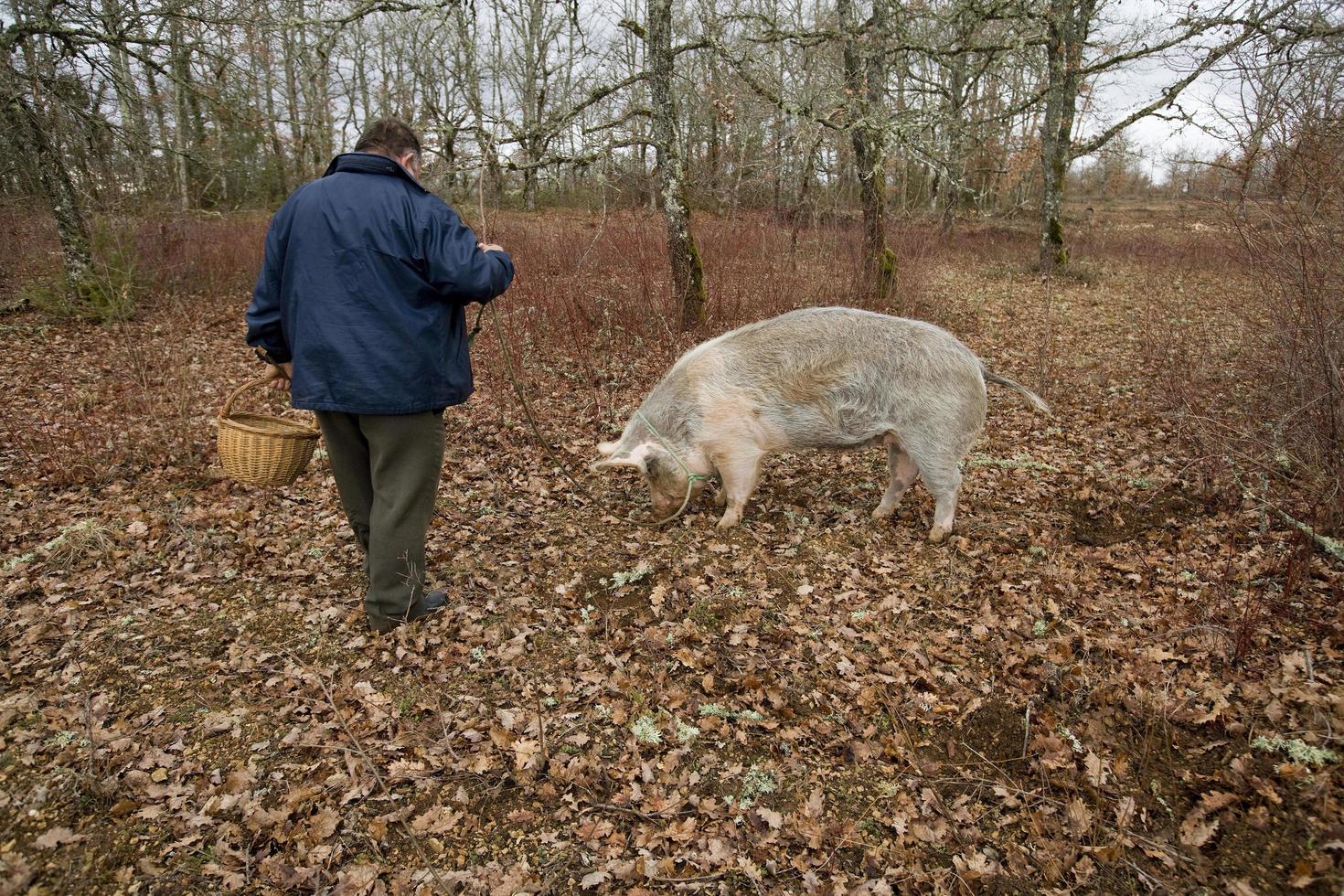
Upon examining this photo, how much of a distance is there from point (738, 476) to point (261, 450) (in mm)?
3350

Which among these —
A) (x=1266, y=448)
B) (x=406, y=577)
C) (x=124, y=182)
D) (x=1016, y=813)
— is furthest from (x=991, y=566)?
(x=124, y=182)

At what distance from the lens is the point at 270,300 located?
151 inches

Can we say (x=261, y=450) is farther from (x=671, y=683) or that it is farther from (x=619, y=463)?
(x=671, y=683)

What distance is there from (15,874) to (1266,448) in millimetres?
7786

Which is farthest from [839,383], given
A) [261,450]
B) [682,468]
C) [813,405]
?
[261,450]

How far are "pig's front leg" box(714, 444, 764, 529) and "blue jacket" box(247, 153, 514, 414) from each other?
2.42m

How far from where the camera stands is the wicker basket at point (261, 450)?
453 cm

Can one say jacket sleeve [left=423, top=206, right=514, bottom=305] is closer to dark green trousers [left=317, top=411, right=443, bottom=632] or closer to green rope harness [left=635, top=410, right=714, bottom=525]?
dark green trousers [left=317, top=411, right=443, bottom=632]

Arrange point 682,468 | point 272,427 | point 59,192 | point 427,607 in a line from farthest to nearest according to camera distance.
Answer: point 59,192, point 682,468, point 272,427, point 427,607

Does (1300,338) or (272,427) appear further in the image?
(1300,338)

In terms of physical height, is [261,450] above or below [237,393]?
below

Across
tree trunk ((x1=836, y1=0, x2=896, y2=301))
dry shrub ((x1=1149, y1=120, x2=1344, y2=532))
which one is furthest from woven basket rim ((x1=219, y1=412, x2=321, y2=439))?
tree trunk ((x1=836, y1=0, x2=896, y2=301))

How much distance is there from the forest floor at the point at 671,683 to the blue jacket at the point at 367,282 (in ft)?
5.23

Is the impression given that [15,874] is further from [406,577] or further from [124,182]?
[124,182]
